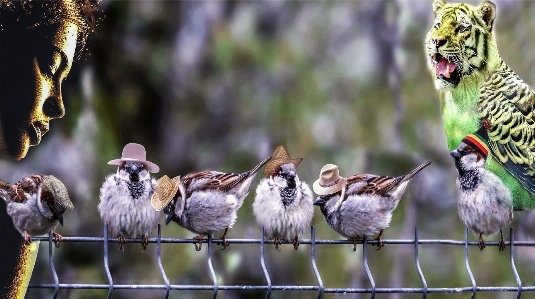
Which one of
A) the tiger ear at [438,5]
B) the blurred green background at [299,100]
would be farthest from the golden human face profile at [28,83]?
the tiger ear at [438,5]

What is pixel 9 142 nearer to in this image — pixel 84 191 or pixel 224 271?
pixel 84 191

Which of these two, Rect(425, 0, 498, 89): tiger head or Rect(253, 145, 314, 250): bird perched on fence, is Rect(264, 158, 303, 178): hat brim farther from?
Rect(425, 0, 498, 89): tiger head

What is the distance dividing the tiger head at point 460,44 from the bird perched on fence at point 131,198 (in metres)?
1.12

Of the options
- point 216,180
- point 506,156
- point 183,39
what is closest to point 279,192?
point 216,180

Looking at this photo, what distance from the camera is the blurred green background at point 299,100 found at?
15.6 ft

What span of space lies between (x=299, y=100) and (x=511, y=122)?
1701 millimetres

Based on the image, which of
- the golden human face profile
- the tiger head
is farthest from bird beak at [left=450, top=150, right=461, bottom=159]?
the golden human face profile

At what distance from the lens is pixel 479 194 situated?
299cm

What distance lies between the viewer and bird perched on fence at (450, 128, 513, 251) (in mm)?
2977

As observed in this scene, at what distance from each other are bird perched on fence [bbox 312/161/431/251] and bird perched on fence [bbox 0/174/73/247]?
85 centimetres

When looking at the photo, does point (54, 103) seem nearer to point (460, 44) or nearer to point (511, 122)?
point (460, 44)

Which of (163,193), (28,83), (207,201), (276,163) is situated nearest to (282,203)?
(276,163)

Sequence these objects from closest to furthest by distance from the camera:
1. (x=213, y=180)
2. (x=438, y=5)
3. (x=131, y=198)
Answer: (x=131, y=198), (x=213, y=180), (x=438, y=5)

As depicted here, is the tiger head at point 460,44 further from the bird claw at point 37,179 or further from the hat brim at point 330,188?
the bird claw at point 37,179
